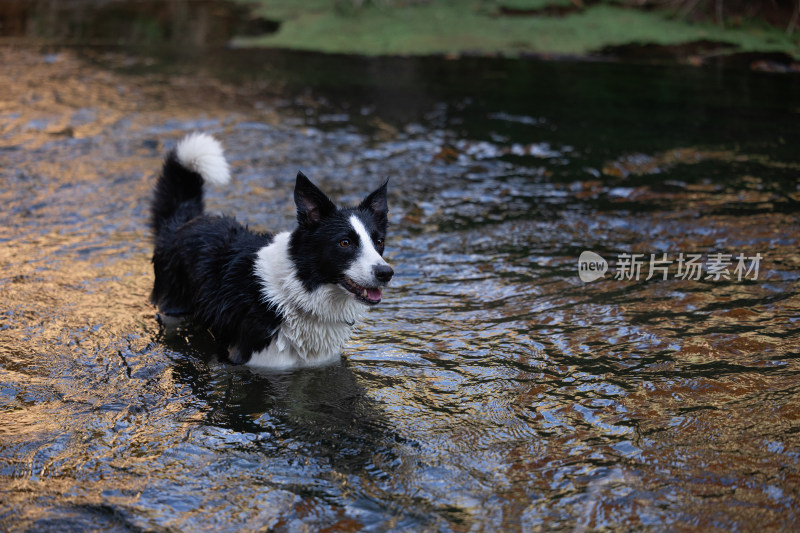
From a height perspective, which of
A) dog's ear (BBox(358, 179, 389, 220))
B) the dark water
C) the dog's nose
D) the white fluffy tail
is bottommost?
the dark water

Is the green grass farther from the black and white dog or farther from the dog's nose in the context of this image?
the dog's nose

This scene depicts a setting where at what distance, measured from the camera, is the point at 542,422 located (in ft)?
12.9

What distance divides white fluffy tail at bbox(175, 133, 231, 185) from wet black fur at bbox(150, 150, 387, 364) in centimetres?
10

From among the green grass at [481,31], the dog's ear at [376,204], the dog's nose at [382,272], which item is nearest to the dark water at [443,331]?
the dog's nose at [382,272]

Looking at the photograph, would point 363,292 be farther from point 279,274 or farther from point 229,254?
point 229,254

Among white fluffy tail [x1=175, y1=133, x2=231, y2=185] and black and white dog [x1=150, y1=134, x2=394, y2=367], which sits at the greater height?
white fluffy tail [x1=175, y1=133, x2=231, y2=185]

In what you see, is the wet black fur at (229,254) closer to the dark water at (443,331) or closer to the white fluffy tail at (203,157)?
the white fluffy tail at (203,157)

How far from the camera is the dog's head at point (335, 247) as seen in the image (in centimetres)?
406

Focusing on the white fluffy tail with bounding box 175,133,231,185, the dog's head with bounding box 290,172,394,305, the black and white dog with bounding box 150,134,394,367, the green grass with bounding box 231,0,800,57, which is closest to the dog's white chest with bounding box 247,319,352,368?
the black and white dog with bounding box 150,134,394,367

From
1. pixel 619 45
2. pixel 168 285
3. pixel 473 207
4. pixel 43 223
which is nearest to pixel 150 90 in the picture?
pixel 43 223

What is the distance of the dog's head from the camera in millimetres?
4059

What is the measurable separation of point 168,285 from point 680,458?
3242mm

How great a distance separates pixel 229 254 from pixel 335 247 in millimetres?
844

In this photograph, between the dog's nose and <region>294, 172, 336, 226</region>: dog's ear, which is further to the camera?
<region>294, 172, 336, 226</region>: dog's ear
